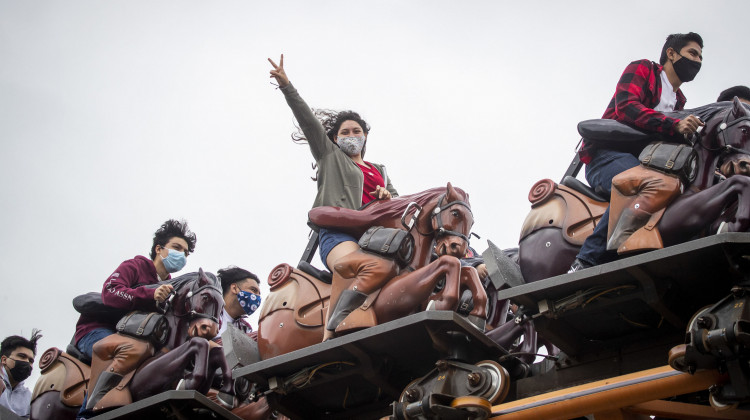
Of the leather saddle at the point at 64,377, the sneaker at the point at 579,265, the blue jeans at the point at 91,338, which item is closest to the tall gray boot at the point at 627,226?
the sneaker at the point at 579,265

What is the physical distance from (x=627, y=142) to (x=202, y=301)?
16.6 feet

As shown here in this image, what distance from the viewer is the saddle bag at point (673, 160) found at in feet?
28.8

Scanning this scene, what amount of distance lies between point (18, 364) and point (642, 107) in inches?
381

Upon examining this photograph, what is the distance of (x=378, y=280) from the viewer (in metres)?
9.74

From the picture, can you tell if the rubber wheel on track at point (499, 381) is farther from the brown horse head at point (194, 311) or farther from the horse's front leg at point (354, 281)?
the brown horse head at point (194, 311)

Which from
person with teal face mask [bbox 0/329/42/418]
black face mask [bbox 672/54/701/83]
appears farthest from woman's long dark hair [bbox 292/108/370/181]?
person with teal face mask [bbox 0/329/42/418]

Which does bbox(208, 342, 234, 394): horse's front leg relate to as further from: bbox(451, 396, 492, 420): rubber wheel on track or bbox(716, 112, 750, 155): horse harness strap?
bbox(716, 112, 750, 155): horse harness strap

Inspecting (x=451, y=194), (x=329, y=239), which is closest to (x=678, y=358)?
(x=451, y=194)

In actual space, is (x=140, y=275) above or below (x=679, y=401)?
above

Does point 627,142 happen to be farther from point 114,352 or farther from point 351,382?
point 114,352

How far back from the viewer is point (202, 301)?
463 inches

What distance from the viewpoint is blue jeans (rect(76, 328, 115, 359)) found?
40.5 ft

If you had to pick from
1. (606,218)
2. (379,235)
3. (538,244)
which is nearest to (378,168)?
(379,235)

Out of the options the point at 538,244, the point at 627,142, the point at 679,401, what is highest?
the point at 627,142
